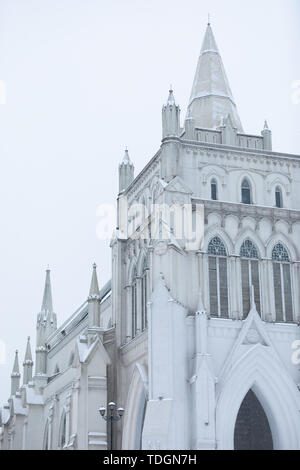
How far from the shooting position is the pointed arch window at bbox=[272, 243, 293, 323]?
45.4m

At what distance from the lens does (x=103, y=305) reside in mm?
57906

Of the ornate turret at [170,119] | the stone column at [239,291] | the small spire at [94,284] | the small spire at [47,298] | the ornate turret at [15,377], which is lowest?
the stone column at [239,291]

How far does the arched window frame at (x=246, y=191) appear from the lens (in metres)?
47.5

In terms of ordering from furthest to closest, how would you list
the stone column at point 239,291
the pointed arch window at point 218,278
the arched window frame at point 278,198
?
the arched window frame at point 278,198 < the stone column at point 239,291 < the pointed arch window at point 218,278

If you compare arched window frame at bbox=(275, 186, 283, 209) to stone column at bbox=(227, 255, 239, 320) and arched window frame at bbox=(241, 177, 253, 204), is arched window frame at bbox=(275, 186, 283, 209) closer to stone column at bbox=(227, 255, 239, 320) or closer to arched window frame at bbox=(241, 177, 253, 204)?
arched window frame at bbox=(241, 177, 253, 204)

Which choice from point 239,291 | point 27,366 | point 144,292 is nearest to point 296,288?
point 239,291

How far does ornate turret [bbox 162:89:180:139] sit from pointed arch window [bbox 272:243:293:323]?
7997mm

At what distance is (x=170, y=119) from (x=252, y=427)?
16.2 m

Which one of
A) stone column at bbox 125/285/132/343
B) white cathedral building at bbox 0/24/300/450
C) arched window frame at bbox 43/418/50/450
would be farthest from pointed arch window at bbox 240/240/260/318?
arched window frame at bbox 43/418/50/450

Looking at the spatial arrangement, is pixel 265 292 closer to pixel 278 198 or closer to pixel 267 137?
pixel 278 198

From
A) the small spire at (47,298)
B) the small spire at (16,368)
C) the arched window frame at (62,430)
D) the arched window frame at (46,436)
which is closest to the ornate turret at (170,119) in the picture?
the arched window frame at (62,430)

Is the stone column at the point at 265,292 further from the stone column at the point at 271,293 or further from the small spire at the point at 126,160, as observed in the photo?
the small spire at the point at 126,160

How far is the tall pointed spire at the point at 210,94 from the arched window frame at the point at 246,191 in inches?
160
